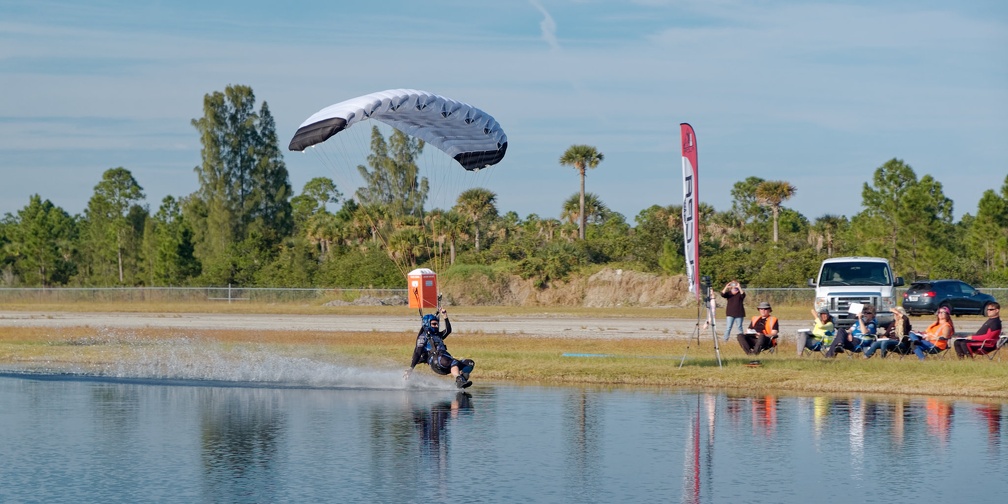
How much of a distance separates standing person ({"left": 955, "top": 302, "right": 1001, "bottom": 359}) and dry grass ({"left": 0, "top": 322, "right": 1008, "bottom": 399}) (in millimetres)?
339

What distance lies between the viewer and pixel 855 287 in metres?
29.9

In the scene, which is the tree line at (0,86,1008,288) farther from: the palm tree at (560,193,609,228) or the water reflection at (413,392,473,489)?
the water reflection at (413,392,473,489)

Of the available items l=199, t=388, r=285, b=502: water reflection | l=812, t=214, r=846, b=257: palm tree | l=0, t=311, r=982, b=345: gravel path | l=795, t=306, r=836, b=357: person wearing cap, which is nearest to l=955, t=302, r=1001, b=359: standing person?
l=795, t=306, r=836, b=357: person wearing cap

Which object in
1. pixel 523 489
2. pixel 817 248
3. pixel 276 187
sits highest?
pixel 276 187

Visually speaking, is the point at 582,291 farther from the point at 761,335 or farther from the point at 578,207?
the point at 761,335

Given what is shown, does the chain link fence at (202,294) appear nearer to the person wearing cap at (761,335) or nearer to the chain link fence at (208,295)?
the chain link fence at (208,295)

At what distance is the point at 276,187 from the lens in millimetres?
99875

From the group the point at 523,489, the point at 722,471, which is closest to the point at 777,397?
the point at 722,471

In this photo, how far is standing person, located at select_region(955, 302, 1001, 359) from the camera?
23281 mm

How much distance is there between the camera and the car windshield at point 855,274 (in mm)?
30141

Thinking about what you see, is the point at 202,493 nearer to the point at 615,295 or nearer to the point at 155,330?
the point at 155,330

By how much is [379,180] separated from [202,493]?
8556 centimetres

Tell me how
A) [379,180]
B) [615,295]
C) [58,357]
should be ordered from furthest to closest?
1. [379,180]
2. [615,295]
3. [58,357]

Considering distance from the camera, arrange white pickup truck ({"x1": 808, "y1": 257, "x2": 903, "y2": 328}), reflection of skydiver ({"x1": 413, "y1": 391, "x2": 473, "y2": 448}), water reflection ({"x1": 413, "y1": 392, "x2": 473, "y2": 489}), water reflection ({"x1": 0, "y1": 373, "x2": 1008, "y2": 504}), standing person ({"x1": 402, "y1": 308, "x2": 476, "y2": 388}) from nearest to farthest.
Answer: water reflection ({"x1": 0, "y1": 373, "x2": 1008, "y2": 504}) → water reflection ({"x1": 413, "y1": 392, "x2": 473, "y2": 489}) → reflection of skydiver ({"x1": 413, "y1": 391, "x2": 473, "y2": 448}) → standing person ({"x1": 402, "y1": 308, "x2": 476, "y2": 388}) → white pickup truck ({"x1": 808, "y1": 257, "x2": 903, "y2": 328})
